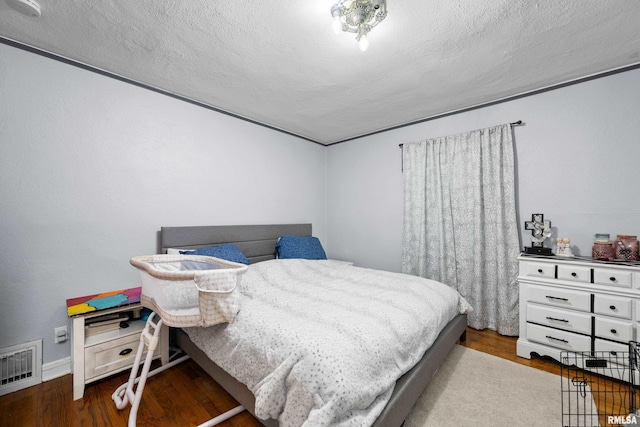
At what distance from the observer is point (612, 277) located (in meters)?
Result: 1.95

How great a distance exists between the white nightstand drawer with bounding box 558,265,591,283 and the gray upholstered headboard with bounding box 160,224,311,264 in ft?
9.79

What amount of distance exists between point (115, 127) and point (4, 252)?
4.07 feet

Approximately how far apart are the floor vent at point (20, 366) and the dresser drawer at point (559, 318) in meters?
4.06

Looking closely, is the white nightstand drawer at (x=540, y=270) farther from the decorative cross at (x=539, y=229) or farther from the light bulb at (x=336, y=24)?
the light bulb at (x=336, y=24)

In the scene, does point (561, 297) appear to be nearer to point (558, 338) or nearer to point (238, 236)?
point (558, 338)

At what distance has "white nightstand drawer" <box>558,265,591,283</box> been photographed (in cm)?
205

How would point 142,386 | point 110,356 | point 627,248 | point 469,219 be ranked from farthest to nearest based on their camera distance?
point 469,219 < point 627,248 < point 110,356 < point 142,386

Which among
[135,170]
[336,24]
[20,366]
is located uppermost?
[336,24]

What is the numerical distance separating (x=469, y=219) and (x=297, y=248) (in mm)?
2158

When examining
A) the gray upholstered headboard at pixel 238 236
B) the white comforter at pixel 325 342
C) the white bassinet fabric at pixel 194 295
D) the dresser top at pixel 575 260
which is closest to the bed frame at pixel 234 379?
the gray upholstered headboard at pixel 238 236

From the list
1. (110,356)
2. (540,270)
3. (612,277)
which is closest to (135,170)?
(110,356)

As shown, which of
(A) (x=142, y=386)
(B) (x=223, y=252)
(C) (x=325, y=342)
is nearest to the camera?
(C) (x=325, y=342)

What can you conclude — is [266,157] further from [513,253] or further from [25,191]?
[513,253]

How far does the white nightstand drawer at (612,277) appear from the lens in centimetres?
190
